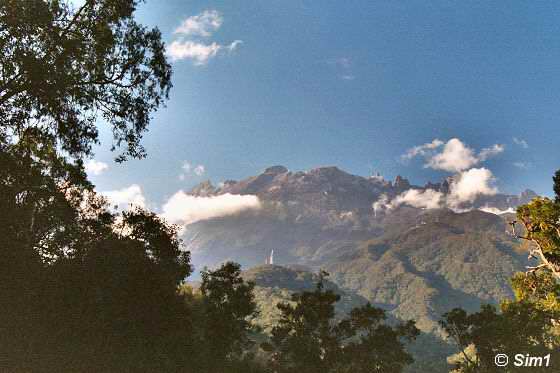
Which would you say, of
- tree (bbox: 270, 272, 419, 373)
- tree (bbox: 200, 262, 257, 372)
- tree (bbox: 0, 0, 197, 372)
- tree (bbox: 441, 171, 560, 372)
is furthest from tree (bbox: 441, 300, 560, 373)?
tree (bbox: 0, 0, 197, 372)

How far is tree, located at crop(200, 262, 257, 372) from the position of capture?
157ft

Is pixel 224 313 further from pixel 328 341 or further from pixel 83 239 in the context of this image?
pixel 83 239

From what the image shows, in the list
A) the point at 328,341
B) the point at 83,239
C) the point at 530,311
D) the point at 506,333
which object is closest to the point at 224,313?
the point at 328,341

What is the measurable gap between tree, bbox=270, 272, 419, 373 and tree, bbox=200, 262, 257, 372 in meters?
5.41

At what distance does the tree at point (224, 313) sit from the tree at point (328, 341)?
5409mm

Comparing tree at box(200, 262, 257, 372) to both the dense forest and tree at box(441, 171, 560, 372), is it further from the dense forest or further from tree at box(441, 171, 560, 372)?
tree at box(441, 171, 560, 372)

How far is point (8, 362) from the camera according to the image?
701 inches

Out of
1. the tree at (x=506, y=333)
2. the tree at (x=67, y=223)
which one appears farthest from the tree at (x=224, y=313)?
the tree at (x=506, y=333)

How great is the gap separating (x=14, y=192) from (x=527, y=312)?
153 ft

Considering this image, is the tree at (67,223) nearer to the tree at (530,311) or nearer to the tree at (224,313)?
the tree at (224,313)

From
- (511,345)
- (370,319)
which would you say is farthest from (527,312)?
(370,319)

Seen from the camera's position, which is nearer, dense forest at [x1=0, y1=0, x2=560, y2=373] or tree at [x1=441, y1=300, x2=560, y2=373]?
dense forest at [x1=0, y1=0, x2=560, y2=373]

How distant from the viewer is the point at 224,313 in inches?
1959

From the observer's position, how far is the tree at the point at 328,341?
2028 inches
